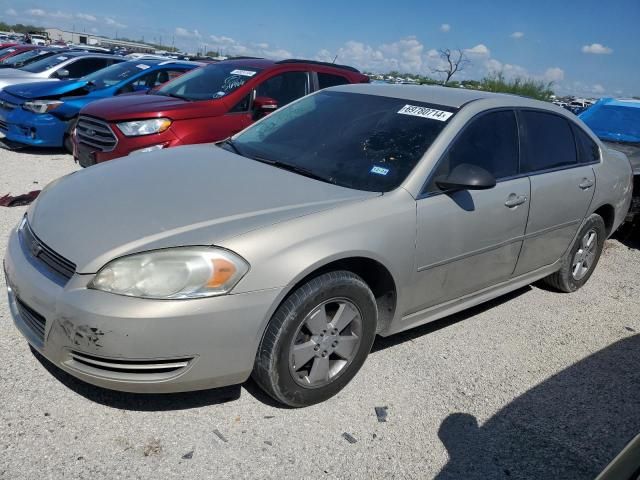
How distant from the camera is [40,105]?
828 cm

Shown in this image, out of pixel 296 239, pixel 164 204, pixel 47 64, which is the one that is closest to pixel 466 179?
pixel 296 239

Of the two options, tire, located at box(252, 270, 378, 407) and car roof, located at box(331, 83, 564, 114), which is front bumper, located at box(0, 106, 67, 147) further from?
tire, located at box(252, 270, 378, 407)

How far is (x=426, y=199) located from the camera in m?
3.16

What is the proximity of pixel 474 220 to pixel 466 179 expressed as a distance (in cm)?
36

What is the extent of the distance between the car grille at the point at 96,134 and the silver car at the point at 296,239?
267cm

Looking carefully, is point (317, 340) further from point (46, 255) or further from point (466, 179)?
point (46, 255)

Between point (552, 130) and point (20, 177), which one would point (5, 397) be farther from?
point (20, 177)

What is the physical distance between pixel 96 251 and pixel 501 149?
263 cm

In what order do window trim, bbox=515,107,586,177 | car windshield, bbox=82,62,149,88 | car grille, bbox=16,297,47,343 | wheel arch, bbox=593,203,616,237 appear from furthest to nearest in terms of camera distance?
car windshield, bbox=82,62,149,88
wheel arch, bbox=593,203,616,237
window trim, bbox=515,107,586,177
car grille, bbox=16,297,47,343

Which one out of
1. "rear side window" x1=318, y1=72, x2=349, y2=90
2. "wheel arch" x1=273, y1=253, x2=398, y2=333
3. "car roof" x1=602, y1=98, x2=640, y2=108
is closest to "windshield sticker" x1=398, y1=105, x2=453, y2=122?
"wheel arch" x1=273, y1=253, x2=398, y2=333

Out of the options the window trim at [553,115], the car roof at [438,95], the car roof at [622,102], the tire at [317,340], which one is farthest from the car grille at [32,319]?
the car roof at [622,102]

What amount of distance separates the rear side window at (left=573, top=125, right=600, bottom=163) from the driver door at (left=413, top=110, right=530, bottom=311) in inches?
37.3

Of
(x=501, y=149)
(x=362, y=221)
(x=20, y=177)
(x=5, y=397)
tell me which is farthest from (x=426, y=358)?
(x=20, y=177)

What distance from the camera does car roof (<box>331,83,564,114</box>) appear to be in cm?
370
